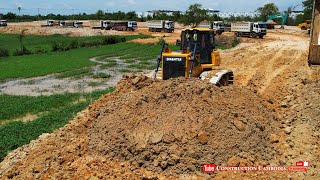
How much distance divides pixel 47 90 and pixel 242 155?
15.9 meters

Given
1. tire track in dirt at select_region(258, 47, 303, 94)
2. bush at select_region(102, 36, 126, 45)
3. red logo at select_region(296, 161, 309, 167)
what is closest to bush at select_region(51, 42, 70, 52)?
bush at select_region(102, 36, 126, 45)

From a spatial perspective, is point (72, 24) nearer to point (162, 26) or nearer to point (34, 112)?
point (162, 26)

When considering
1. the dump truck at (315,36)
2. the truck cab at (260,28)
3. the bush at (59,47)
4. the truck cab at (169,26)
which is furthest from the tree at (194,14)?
the dump truck at (315,36)

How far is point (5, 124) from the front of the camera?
1491 cm

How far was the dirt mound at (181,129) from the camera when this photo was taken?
9148 millimetres

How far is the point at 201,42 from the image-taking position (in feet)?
50.2

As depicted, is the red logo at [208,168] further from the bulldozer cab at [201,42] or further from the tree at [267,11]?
the tree at [267,11]

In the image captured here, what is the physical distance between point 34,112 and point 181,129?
9.40 metres

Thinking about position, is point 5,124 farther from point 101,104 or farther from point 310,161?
point 310,161

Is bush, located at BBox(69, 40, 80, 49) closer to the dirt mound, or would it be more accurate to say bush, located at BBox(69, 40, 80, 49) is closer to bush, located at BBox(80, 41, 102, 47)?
bush, located at BBox(80, 41, 102, 47)

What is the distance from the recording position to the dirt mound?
9.15 m

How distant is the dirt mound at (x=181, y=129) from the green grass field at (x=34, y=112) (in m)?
3.04

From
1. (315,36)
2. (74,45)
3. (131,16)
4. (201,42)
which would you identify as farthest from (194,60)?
(131,16)

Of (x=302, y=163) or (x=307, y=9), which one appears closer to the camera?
(x=302, y=163)
